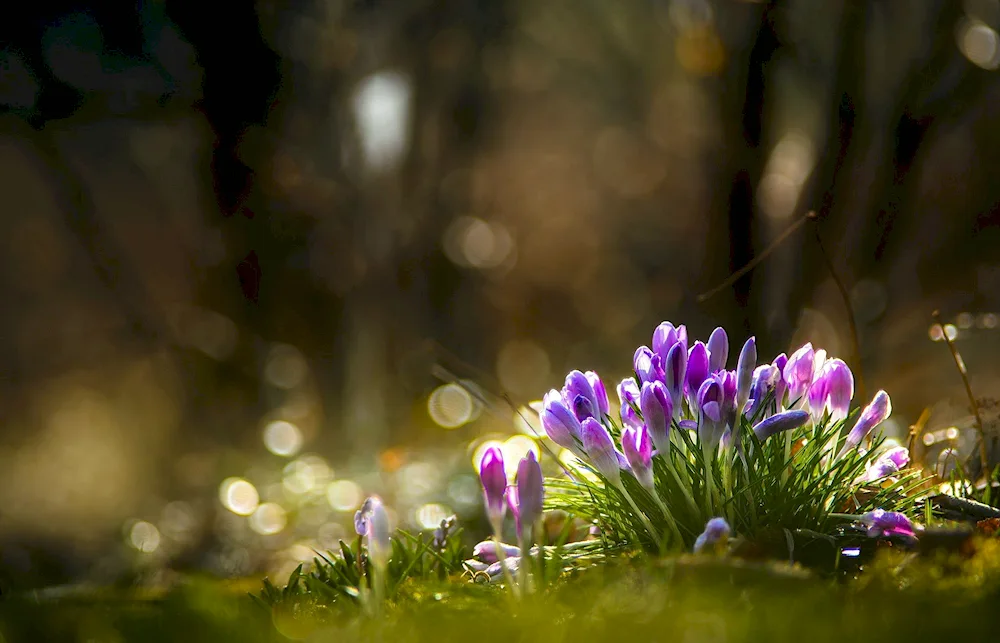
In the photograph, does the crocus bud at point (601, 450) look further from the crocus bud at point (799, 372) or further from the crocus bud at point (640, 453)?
the crocus bud at point (799, 372)

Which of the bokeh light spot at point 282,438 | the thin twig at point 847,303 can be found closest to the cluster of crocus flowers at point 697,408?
the thin twig at point 847,303

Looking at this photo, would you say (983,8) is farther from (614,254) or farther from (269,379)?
(614,254)

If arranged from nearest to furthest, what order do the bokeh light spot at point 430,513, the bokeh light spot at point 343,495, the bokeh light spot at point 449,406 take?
the bokeh light spot at point 430,513, the bokeh light spot at point 343,495, the bokeh light spot at point 449,406

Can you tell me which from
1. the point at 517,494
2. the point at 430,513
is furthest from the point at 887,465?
the point at 430,513

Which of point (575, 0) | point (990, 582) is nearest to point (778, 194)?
point (575, 0)

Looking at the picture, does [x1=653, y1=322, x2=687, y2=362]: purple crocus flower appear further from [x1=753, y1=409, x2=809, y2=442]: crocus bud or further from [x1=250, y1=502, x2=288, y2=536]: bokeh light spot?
[x1=250, y1=502, x2=288, y2=536]: bokeh light spot

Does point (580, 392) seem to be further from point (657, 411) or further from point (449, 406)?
point (449, 406)

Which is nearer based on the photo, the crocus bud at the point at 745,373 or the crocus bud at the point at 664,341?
the crocus bud at the point at 745,373
